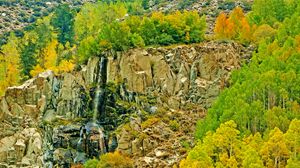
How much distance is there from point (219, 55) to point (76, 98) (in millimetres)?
25842

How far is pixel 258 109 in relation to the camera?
96375 mm

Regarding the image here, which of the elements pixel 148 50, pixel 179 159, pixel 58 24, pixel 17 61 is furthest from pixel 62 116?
pixel 58 24

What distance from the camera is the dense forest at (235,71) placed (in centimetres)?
8631

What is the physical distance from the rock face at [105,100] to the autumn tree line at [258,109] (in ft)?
20.9

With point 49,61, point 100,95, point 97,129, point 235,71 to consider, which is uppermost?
point 235,71

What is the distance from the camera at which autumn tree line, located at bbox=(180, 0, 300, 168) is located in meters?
83.0

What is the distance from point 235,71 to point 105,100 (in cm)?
2311

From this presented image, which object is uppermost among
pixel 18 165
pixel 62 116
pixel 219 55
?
pixel 219 55

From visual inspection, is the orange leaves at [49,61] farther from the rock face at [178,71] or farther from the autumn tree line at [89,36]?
the rock face at [178,71]

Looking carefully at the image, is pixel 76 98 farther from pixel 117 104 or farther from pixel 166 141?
pixel 166 141

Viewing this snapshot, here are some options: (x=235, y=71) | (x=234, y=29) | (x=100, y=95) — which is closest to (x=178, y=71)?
(x=235, y=71)

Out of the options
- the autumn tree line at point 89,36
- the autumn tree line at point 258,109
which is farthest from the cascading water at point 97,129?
the autumn tree line at point 258,109

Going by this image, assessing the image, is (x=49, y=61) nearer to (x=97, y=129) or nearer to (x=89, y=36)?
(x=89, y=36)

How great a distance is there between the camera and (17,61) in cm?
15200
